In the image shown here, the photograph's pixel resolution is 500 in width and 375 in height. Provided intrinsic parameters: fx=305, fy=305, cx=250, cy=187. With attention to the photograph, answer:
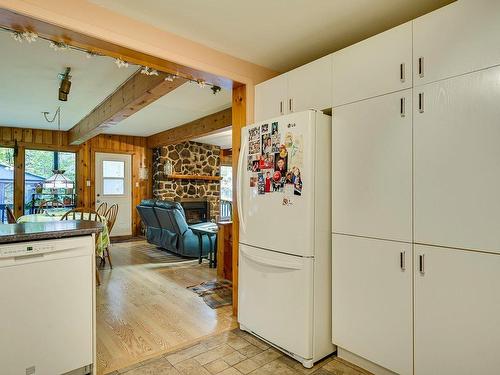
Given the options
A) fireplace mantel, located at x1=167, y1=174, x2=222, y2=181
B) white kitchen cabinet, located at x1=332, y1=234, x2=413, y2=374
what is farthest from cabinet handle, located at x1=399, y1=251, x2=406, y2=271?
fireplace mantel, located at x1=167, y1=174, x2=222, y2=181

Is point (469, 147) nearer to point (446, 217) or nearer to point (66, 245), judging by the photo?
point (446, 217)

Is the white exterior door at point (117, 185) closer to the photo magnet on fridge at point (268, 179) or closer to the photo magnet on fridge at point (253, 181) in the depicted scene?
the photo magnet on fridge at point (253, 181)

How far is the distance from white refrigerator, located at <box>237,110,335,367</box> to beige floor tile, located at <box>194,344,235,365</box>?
255 millimetres

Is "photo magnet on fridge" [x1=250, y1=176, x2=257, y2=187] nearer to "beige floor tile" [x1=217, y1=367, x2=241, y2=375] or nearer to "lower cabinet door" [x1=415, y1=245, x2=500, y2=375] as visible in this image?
"lower cabinet door" [x1=415, y1=245, x2=500, y2=375]

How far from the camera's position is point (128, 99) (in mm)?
3561

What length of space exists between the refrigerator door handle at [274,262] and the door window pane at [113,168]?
18.5 ft

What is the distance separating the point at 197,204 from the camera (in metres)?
7.74

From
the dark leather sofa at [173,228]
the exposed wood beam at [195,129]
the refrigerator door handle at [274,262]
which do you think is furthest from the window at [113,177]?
the refrigerator door handle at [274,262]

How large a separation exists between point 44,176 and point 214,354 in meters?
6.63

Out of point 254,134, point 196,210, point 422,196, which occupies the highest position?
point 254,134

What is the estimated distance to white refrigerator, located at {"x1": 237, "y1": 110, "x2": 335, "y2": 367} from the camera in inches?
80.5

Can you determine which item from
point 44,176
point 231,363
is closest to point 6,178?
point 44,176

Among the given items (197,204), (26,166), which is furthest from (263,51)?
(26,166)

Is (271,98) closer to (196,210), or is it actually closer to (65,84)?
(65,84)
